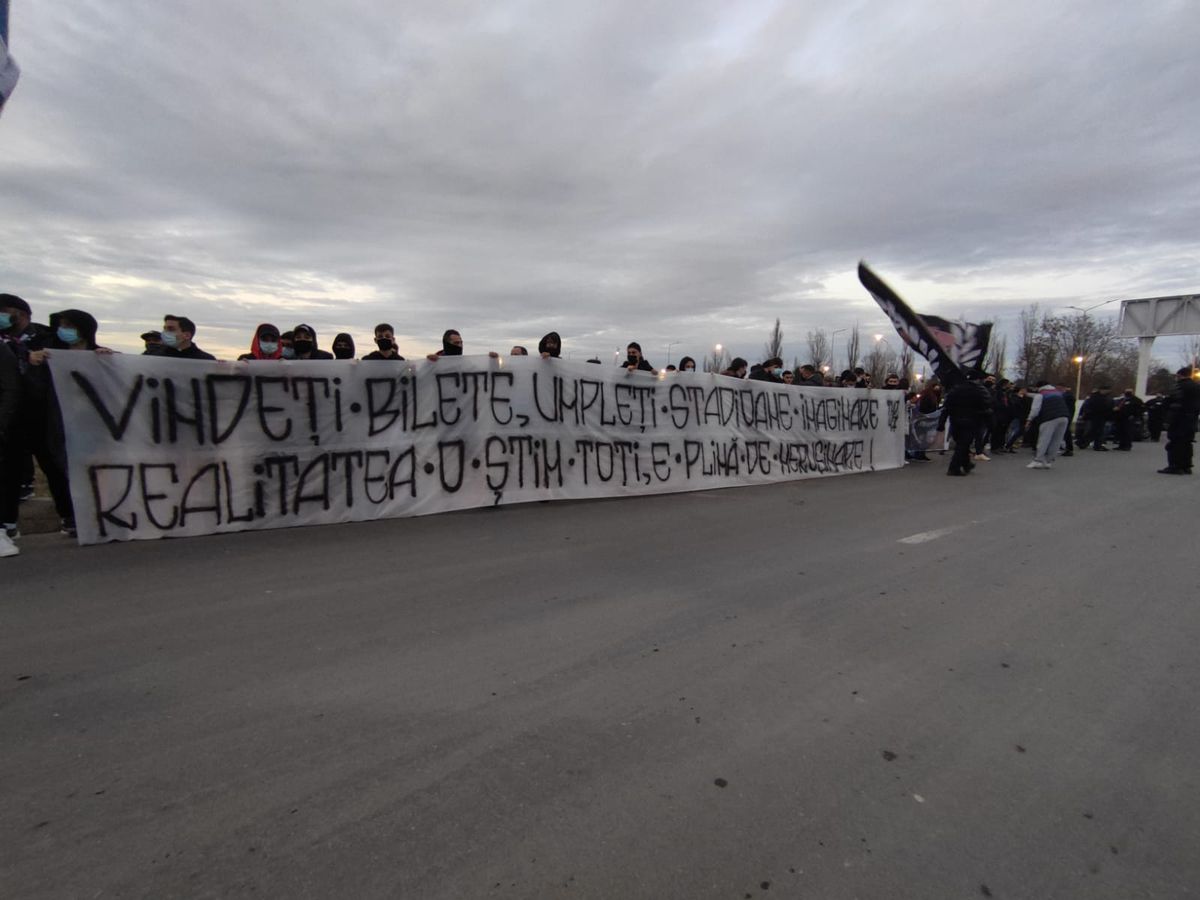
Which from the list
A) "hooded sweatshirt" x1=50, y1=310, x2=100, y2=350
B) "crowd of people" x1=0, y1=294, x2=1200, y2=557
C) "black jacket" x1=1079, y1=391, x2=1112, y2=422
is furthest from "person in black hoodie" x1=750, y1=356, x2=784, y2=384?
"black jacket" x1=1079, y1=391, x2=1112, y2=422

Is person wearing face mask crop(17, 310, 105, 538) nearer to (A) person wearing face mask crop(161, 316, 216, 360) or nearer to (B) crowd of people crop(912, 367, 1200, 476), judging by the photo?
(A) person wearing face mask crop(161, 316, 216, 360)

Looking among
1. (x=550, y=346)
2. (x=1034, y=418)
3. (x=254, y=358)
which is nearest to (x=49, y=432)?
(x=254, y=358)

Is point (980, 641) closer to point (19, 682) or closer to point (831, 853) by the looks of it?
point (831, 853)

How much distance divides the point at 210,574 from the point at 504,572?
213 cm

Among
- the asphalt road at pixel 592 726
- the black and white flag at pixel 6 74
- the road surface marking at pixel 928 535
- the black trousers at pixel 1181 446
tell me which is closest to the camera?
the asphalt road at pixel 592 726

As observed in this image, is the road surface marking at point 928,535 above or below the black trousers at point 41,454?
below

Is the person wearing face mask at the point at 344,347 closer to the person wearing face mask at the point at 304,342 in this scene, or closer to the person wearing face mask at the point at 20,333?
the person wearing face mask at the point at 304,342

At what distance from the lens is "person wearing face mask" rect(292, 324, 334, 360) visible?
22.4 feet

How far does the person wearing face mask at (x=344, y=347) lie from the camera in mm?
7293

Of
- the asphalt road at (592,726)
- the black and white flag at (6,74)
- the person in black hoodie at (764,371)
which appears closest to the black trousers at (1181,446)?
the person in black hoodie at (764,371)

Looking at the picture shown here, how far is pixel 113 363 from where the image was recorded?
5.36m

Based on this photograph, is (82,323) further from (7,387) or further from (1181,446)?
(1181,446)

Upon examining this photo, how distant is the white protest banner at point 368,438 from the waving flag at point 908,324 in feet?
13.7

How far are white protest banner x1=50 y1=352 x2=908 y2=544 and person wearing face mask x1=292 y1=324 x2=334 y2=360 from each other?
838 millimetres
